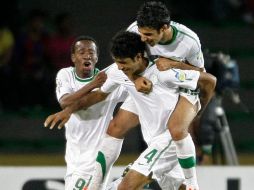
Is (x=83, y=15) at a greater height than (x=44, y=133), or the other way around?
(x=83, y=15)

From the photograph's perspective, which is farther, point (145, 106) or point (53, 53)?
point (53, 53)

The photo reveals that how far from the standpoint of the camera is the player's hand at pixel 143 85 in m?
6.34

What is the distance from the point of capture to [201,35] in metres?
11.6

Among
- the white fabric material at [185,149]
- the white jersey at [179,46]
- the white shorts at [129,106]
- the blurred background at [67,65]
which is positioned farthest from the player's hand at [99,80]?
the blurred background at [67,65]

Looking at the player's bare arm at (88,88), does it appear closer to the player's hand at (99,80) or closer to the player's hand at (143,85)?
the player's hand at (99,80)

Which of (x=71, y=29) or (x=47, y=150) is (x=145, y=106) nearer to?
(x=47, y=150)

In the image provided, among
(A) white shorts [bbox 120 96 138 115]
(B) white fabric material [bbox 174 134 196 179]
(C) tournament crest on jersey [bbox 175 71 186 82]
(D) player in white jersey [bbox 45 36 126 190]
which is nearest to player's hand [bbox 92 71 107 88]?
(D) player in white jersey [bbox 45 36 126 190]

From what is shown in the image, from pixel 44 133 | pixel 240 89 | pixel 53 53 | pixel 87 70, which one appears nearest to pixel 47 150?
pixel 44 133

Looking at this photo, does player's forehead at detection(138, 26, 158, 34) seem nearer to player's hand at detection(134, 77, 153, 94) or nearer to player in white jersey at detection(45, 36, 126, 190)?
player's hand at detection(134, 77, 153, 94)

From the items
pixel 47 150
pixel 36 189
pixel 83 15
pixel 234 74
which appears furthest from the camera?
pixel 83 15

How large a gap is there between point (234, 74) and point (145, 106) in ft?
9.08

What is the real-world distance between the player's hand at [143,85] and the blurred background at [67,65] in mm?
2725

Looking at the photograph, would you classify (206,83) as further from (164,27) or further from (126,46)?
(126,46)

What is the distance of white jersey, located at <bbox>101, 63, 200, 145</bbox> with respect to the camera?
6.36m
